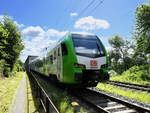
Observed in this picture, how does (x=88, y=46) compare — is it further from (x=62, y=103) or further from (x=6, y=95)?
(x=6, y=95)

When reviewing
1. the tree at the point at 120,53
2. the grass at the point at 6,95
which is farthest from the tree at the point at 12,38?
the tree at the point at 120,53

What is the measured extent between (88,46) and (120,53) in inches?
1855

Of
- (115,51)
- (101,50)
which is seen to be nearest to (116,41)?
(115,51)

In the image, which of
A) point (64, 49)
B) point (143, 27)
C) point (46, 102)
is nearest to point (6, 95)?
point (64, 49)

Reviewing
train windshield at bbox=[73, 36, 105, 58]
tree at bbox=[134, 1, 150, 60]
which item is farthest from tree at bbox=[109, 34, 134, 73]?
train windshield at bbox=[73, 36, 105, 58]

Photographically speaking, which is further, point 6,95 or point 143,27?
point 143,27

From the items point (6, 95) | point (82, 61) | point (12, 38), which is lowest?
point (6, 95)

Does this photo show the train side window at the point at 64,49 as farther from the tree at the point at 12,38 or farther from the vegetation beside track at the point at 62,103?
the tree at the point at 12,38

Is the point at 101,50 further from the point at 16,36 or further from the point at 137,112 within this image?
the point at 16,36

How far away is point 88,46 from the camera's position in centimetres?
657

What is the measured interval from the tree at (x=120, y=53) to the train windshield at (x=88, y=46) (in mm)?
43609

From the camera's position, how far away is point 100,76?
20.7 ft

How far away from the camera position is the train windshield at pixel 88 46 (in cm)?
623

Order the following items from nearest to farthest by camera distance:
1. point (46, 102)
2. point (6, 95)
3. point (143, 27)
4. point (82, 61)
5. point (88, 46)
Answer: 1. point (46, 102)
2. point (82, 61)
3. point (88, 46)
4. point (6, 95)
5. point (143, 27)
